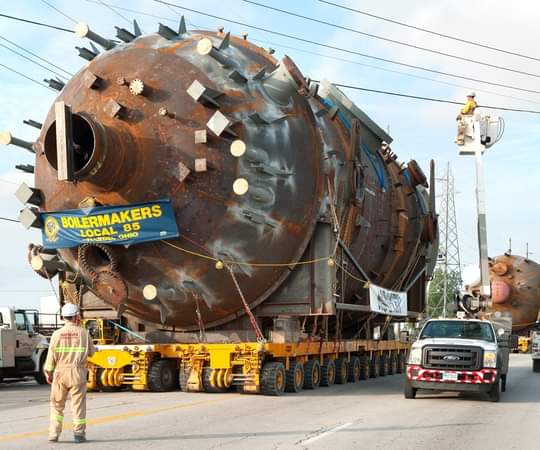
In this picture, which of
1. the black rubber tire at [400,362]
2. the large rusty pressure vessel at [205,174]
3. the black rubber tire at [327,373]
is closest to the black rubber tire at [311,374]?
the black rubber tire at [327,373]

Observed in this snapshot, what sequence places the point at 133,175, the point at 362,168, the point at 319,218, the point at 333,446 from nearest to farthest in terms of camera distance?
the point at 333,446
the point at 133,175
the point at 319,218
the point at 362,168

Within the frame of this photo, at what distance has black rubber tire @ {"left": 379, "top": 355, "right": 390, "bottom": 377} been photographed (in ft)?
75.9

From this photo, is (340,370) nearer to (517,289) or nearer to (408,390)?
(408,390)

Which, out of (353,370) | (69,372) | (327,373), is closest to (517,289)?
(353,370)

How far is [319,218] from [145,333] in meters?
4.24

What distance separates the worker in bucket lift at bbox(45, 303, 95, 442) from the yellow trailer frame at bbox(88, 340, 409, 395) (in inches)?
217

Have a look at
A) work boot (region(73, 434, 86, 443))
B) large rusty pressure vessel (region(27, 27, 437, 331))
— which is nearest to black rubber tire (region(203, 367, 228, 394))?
large rusty pressure vessel (region(27, 27, 437, 331))

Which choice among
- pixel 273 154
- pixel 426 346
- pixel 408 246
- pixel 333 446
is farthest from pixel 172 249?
pixel 408 246

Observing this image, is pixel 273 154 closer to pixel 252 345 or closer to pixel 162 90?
pixel 162 90

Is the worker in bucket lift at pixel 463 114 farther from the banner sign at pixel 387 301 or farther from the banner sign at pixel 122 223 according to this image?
the banner sign at pixel 122 223

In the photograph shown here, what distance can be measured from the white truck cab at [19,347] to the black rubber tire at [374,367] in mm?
8604

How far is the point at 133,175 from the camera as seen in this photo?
14.6m

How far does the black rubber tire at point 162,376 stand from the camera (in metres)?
15.7

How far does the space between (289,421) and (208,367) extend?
4.30 metres
